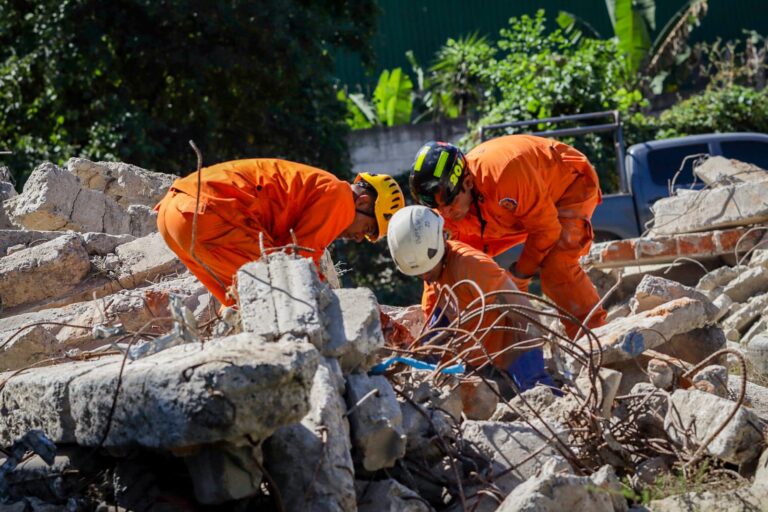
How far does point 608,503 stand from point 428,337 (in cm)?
203

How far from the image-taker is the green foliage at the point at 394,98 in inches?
785

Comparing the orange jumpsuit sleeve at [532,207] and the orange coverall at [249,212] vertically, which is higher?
the orange coverall at [249,212]

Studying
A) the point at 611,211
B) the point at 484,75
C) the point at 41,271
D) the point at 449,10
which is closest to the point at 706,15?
the point at 449,10

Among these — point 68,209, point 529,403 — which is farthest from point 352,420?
point 68,209

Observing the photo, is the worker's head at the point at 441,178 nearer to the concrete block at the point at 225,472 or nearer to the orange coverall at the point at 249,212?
the orange coverall at the point at 249,212

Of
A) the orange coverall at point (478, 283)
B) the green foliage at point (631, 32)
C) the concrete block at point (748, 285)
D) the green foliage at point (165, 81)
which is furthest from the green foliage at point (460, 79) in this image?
the orange coverall at point (478, 283)

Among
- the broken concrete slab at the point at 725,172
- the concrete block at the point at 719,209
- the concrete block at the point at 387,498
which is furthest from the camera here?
the broken concrete slab at the point at 725,172

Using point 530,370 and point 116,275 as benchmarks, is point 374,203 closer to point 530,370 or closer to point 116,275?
point 530,370

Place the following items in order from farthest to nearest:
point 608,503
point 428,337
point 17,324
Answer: point 17,324, point 428,337, point 608,503

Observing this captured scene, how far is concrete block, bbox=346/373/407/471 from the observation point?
4086 mm

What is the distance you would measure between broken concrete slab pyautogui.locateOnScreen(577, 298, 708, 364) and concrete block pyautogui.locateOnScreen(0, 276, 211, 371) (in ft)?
7.53

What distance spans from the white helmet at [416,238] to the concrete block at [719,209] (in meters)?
4.42

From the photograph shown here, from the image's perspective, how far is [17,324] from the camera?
6910 mm

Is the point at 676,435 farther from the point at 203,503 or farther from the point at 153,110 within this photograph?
the point at 153,110
